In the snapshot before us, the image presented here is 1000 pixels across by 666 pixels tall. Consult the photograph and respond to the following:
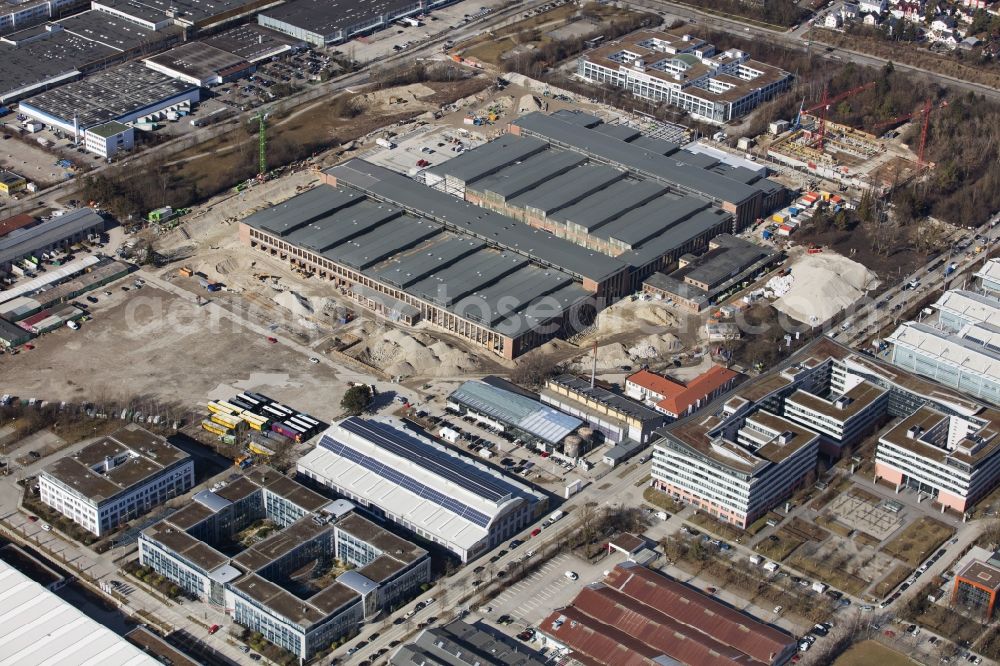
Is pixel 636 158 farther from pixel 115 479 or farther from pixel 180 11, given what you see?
pixel 180 11

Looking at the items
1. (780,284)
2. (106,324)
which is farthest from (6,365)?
(780,284)

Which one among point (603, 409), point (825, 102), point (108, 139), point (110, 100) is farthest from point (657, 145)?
point (110, 100)

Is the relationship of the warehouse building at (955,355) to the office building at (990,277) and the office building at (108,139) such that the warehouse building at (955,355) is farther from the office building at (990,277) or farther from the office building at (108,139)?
the office building at (108,139)

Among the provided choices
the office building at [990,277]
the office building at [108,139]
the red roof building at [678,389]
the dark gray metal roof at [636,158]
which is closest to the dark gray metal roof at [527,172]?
the dark gray metal roof at [636,158]

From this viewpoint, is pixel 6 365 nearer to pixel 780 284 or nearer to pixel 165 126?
pixel 165 126

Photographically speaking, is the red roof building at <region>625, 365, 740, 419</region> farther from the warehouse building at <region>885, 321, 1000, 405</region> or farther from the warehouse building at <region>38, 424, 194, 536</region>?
the warehouse building at <region>38, 424, 194, 536</region>

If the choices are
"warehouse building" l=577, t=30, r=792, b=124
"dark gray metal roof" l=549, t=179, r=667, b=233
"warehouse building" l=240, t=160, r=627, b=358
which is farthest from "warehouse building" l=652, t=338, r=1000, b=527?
"warehouse building" l=577, t=30, r=792, b=124
